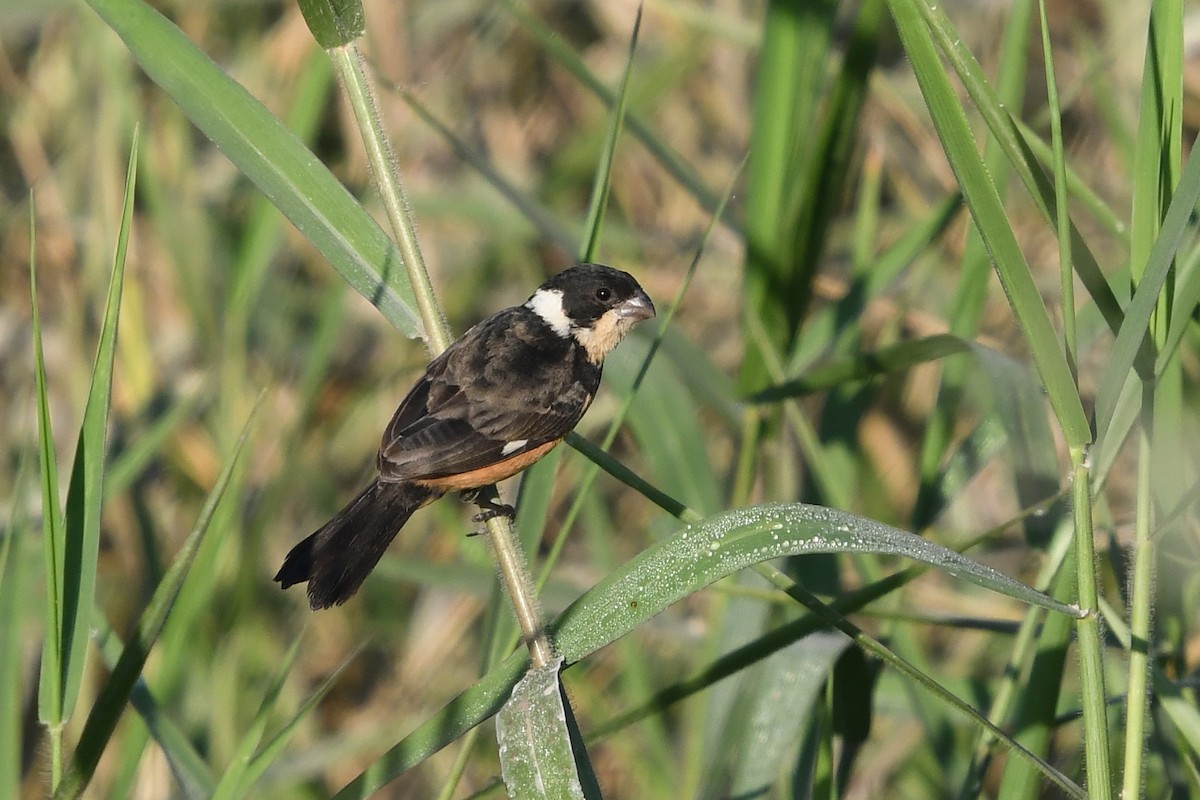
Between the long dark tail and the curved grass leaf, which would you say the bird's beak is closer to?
the long dark tail

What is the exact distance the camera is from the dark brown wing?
2744mm

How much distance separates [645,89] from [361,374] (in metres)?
1.48

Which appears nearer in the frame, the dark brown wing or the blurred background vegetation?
the dark brown wing

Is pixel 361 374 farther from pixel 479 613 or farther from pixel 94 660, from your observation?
pixel 94 660

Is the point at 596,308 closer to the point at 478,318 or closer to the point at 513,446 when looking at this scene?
the point at 513,446

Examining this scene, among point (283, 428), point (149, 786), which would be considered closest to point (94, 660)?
point (149, 786)

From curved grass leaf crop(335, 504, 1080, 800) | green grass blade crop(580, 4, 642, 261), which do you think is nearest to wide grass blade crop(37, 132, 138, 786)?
curved grass leaf crop(335, 504, 1080, 800)

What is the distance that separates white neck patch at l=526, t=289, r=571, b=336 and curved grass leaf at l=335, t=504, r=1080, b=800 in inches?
58.6

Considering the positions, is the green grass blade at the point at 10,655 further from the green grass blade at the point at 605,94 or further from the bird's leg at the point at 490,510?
the green grass blade at the point at 605,94

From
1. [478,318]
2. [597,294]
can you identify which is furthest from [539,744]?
[478,318]

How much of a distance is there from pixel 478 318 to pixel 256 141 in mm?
2747

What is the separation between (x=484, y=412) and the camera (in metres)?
2.89

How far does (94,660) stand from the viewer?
13.4 ft

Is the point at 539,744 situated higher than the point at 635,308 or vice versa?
the point at 635,308
